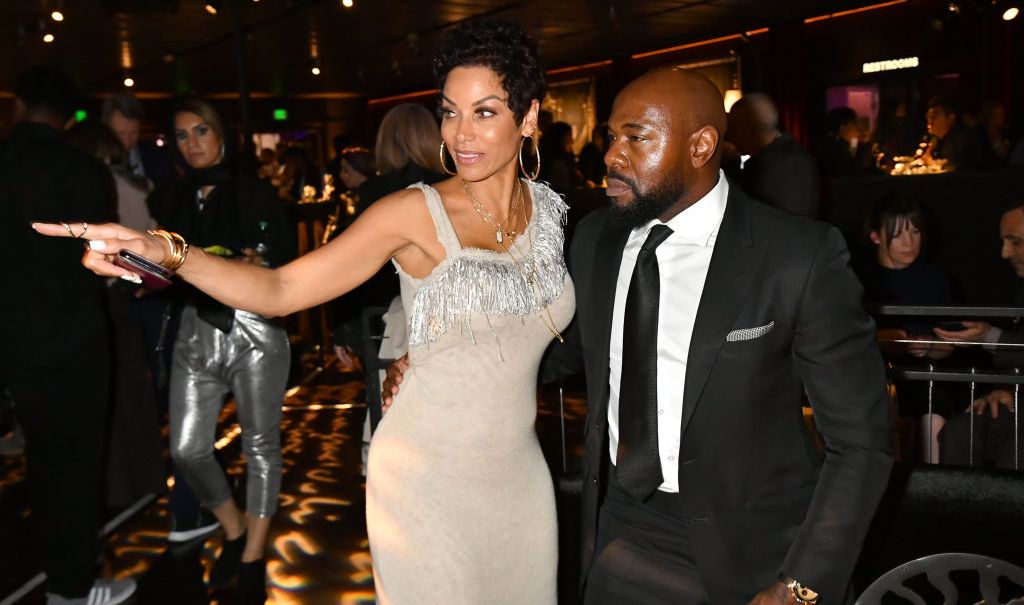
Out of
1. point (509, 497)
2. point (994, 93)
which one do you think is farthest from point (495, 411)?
point (994, 93)

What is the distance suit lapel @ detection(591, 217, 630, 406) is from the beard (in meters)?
0.11

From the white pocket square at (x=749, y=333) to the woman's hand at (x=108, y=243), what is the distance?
98 centimetres

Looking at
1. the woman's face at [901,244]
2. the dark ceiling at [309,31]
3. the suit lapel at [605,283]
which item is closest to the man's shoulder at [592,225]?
the suit lapel at [605,283]

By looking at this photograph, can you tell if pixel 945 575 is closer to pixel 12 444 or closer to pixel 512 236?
pixel 512 236

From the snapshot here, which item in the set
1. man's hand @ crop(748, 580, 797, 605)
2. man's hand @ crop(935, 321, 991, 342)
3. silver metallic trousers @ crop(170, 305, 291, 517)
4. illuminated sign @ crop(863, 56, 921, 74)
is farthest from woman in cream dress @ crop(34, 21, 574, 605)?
illuminated sign @ crop(863, 56, 921, 74)

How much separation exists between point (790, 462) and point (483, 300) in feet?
2.22

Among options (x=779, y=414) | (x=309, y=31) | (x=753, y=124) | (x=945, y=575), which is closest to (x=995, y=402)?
(x=753, y=124)

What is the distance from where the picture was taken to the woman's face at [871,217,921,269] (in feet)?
13.8

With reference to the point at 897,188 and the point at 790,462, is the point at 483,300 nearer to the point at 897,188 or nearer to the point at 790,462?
the point at 790,462

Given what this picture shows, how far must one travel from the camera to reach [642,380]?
1.72 m

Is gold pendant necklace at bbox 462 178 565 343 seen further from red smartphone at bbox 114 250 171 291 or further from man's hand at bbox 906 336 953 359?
man's hand at bbox 906 336 953 359

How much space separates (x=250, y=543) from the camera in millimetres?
3729

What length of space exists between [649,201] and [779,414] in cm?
45

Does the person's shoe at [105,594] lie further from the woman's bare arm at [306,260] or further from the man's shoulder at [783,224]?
the man's shoulder at [783,224]
